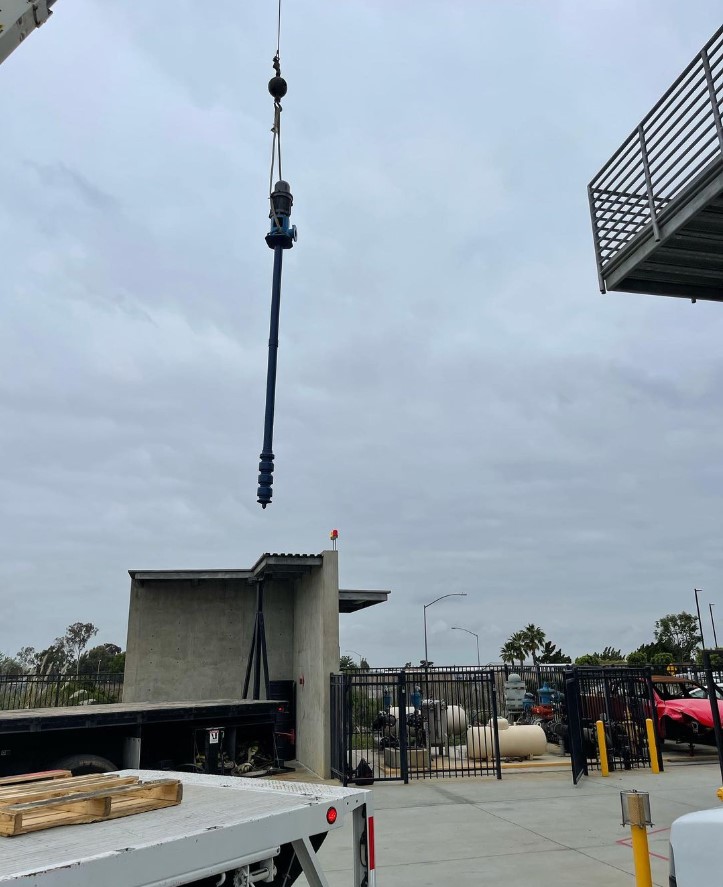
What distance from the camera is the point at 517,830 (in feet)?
33.8

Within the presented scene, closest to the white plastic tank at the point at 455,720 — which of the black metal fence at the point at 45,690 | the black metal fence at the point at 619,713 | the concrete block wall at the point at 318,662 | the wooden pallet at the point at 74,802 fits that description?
the black metal fence at the point at 619,713

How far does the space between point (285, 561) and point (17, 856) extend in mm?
13464

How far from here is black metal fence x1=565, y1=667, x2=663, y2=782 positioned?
53.5 ft

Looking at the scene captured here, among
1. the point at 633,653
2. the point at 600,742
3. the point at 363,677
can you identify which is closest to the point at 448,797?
the point at 363,677

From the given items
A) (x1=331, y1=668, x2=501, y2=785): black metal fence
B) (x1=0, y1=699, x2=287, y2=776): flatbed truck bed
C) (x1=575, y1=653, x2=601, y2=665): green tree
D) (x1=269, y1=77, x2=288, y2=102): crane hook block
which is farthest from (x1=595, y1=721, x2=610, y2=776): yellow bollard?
(x1=575, y1=653, x2=601, y2=665): green tree

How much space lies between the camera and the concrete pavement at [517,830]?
812 cm

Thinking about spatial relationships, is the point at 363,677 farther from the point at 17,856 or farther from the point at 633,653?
the point at 633,653

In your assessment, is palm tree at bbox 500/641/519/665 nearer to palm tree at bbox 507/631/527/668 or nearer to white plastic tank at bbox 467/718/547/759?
palm tree at bbox 507/631/527/668

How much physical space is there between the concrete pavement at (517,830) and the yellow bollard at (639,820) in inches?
66.3

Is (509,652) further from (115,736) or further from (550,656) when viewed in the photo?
(115,736)

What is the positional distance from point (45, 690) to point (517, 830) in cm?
1610

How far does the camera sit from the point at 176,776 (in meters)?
5.35

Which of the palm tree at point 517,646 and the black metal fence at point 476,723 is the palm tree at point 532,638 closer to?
the palm tree at point 517,646

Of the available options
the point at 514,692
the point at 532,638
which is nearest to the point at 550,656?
the point at 532,638
